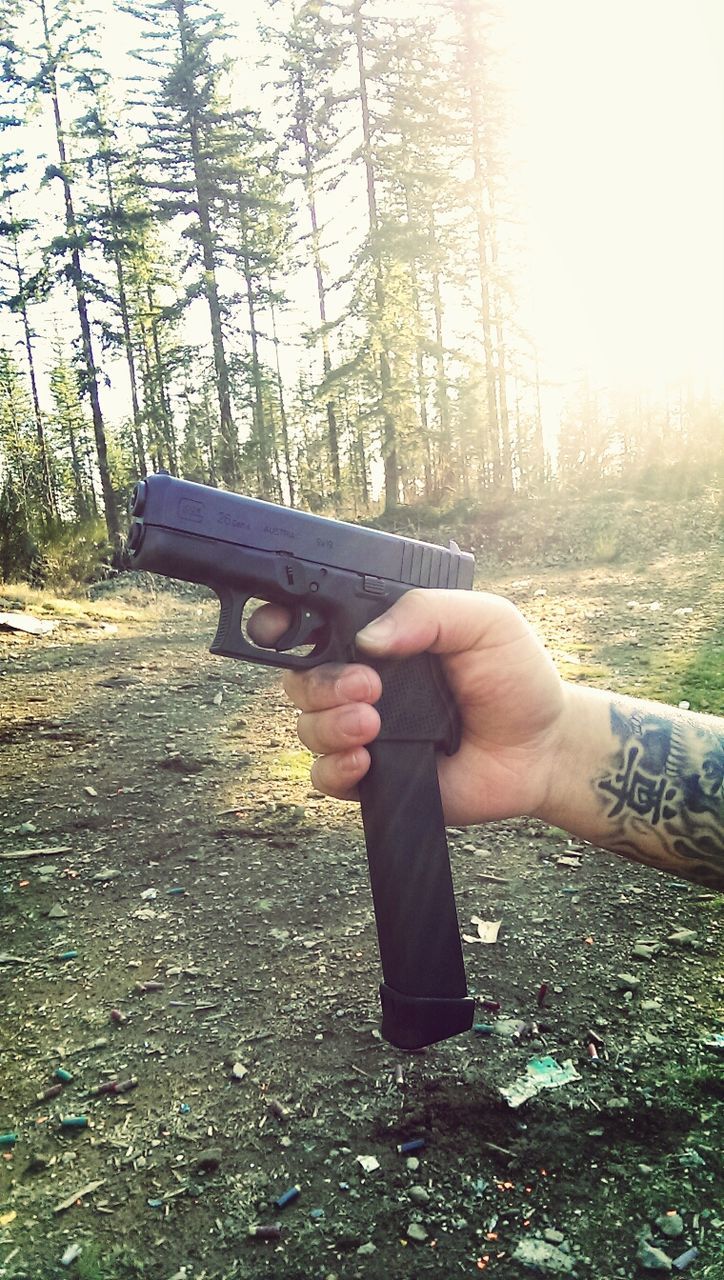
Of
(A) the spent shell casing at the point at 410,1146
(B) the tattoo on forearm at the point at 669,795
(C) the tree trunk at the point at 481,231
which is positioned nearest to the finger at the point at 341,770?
(B) the tattoo on forearm at the point at 669,795

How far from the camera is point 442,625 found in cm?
215

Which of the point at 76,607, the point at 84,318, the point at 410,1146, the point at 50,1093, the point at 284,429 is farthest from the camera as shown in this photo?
the point at 284,429

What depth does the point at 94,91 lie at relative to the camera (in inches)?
789

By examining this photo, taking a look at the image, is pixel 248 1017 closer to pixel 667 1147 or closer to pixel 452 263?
pixel 667 1147

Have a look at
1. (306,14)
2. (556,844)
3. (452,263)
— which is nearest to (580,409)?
(452,263)

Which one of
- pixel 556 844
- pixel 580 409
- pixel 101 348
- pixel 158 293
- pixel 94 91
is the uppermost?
pixel 94 91

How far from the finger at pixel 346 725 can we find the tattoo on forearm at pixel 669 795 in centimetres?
78

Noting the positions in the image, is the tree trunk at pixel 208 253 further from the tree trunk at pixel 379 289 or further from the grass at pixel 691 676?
the grass at pixel 691 676

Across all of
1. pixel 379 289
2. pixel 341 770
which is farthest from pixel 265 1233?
pixel 379 289

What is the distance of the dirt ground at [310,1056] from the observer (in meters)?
1.72

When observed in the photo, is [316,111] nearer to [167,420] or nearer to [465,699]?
[167,420]

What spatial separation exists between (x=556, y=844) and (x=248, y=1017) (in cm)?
166

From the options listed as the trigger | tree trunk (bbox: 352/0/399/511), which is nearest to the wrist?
the trigger

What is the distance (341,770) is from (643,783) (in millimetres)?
925
